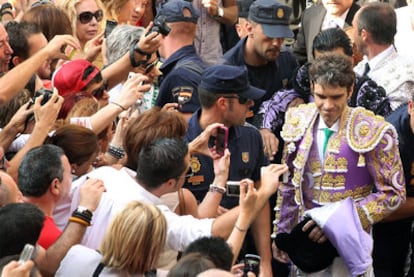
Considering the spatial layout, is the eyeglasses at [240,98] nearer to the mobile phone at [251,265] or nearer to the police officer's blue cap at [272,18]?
the police officer's blue cap at [272,18]

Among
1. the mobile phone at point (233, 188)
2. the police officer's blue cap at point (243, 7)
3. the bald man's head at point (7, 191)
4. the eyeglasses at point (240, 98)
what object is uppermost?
the bald man's head at point (7, 191)

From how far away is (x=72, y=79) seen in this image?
802 centimetres

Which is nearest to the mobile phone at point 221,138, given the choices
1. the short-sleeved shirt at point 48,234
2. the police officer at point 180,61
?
the police officer at point 180,61

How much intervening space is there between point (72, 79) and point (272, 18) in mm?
2068

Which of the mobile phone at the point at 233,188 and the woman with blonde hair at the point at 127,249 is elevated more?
the woman with blonde hair at the point at 127,249

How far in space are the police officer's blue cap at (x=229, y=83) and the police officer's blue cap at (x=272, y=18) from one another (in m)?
1.20

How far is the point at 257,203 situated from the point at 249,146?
1498 millimetres

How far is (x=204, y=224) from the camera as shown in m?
6.65

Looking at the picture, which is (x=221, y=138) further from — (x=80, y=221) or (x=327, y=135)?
(x=80, y=221)

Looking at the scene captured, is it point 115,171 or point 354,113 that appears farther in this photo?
point 354,113

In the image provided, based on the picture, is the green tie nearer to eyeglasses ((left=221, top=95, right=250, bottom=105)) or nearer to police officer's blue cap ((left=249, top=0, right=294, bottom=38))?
eyeglasses ((left=221, top=95, right=250, bottom=105))

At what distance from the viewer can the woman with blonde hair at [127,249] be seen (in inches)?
233

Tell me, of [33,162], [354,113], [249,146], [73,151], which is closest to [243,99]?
[249,146]

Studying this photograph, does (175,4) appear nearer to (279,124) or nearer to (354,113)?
(279,124)
